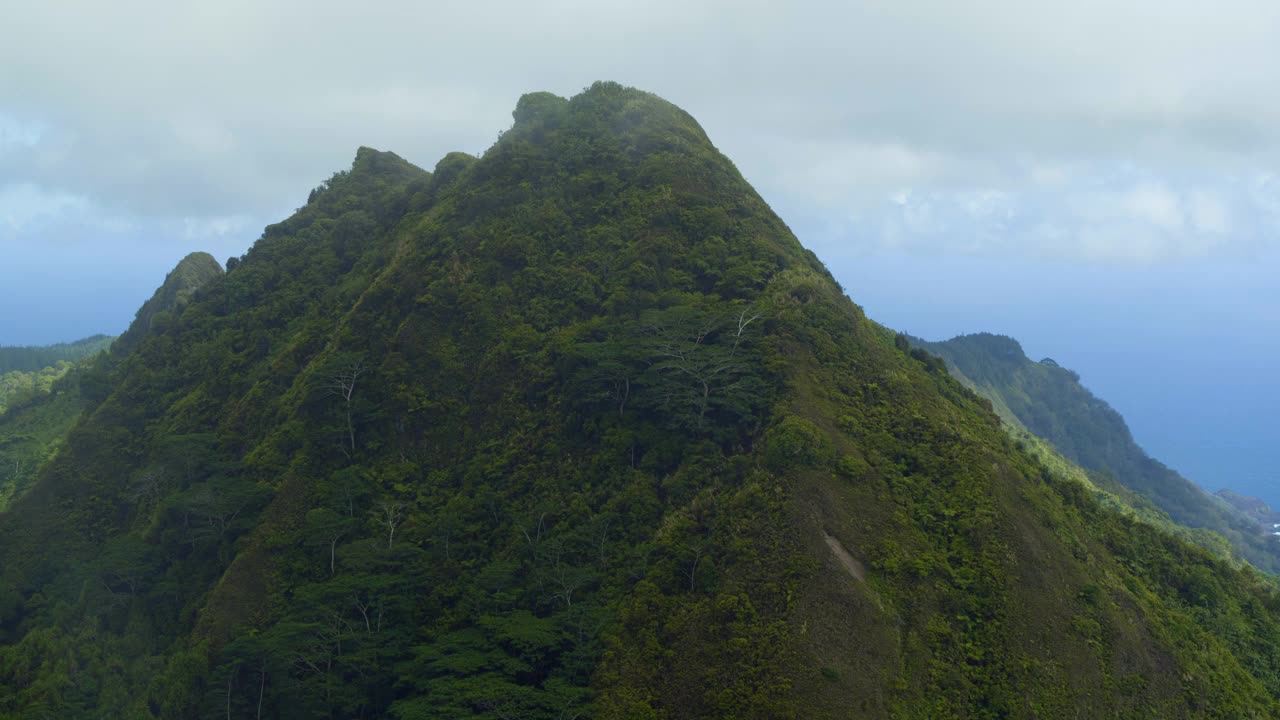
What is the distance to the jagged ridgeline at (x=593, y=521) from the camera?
22297 mm

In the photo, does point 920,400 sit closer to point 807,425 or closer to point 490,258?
point 807,425

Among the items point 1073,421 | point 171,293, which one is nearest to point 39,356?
point 171,293

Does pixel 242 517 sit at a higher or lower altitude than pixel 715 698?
higher

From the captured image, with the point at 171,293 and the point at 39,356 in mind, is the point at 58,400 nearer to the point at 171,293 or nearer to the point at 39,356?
the point at 171,293

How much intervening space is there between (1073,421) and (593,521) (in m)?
142

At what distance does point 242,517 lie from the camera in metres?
32.1

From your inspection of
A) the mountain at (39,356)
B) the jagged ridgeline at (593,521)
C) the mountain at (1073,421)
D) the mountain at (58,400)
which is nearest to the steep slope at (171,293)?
the mountain at (58,400)

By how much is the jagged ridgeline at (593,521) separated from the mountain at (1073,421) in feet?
298

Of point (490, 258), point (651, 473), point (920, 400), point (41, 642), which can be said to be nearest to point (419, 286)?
point (490, 258)

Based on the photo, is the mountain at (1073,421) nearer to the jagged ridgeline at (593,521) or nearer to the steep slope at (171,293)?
the jagged ridgeline at (593,521)

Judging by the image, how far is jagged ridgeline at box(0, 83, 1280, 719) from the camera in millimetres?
22297

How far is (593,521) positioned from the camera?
1091 inches

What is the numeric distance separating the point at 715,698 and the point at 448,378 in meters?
20.0

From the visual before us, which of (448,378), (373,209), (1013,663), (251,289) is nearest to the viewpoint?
(1013,663)
